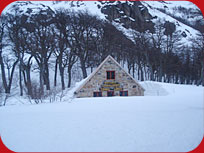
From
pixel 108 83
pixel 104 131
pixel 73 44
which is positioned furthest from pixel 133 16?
pixel 104 131

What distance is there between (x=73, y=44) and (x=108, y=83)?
11.0 m

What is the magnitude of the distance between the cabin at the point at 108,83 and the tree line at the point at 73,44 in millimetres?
6466

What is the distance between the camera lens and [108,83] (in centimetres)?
1140

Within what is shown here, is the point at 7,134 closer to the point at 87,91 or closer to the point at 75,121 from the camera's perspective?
the point at 75,121

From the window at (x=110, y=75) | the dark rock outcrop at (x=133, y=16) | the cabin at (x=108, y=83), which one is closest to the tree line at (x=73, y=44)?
the dark rock outcrop at (x=133, y=16)

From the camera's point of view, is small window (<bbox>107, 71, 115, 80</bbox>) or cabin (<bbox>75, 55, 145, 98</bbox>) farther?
small window (<bbox>107, 71, 115, 80</bbox>)

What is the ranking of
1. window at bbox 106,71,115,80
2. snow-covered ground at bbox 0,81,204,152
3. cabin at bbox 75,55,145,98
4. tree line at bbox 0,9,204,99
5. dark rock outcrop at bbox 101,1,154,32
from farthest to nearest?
dark rock outcrop at bbox 101,1,154,32, tree line at bbox 0,9,204,99, window at bbox 106,71,115,80, cabin at bbox 75,55,145,98, snow-covered ground at bbox 0,81,204,152

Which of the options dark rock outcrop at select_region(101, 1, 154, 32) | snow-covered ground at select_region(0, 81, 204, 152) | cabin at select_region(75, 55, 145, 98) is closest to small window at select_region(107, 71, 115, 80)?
cabin at select_region(75, 55, 145, 98)

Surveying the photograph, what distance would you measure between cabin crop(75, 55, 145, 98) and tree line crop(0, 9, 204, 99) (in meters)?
6.47

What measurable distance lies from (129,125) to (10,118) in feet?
11.9

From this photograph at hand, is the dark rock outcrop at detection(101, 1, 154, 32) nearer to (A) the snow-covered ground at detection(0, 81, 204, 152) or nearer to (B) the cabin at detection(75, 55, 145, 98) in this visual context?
(B) the cabin at detection(75, 55, 145, 98)

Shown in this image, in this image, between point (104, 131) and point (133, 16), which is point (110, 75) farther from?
point (133, 16)

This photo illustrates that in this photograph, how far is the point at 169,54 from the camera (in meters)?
22.5

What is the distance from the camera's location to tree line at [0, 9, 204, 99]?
15.1 m
